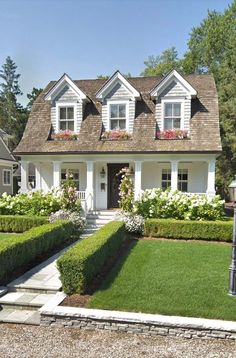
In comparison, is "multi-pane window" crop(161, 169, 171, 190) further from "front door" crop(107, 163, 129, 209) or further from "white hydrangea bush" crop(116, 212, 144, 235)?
"white hydrangea bush" crop(116, 212, 144, 235)

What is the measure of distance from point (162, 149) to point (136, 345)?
1044 cm

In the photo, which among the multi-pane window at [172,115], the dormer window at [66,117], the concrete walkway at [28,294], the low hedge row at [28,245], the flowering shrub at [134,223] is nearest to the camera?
the concrete walkway at [28,294]

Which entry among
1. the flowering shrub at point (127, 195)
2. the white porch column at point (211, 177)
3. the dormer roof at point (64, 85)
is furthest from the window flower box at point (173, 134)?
the dormer roof at point (64, 85)

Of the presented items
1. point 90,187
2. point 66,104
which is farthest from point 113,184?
point 66,104

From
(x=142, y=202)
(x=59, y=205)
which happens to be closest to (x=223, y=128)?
(x=142, y=202)

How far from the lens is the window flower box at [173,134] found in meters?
15.0

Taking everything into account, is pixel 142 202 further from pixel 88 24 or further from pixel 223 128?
pixel 223 128

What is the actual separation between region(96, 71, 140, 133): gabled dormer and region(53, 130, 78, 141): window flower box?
5.34 feet

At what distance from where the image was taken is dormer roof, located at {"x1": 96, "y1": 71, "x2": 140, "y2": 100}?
15.5 m

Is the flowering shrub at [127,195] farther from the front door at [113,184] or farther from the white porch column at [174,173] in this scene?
the front door at [113,184]

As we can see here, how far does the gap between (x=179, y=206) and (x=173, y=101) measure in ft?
17.9

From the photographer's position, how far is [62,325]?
5523 millimetres

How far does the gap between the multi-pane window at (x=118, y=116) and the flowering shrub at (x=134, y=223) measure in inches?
207

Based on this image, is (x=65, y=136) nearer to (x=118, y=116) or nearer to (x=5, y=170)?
(x=118, y=116)
